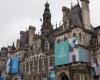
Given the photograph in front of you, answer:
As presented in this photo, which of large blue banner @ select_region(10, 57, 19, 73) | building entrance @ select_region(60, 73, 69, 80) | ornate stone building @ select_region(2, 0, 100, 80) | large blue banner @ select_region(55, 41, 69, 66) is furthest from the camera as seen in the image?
large blue banner @ select_region(10, 57, 19, 73)

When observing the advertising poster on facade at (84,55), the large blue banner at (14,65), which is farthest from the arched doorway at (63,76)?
the large blue banner at (14,65)

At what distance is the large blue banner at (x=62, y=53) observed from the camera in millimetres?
49775

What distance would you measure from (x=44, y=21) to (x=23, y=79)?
1542 cm

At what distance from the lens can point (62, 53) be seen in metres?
50.7

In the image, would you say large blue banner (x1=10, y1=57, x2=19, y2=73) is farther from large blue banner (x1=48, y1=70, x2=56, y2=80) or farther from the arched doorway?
the arched doorway

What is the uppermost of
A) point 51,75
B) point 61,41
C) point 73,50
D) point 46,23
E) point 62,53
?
point 46,23

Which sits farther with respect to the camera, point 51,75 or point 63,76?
point 51,75

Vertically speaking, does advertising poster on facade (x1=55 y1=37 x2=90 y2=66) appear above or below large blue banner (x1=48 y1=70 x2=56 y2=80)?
above

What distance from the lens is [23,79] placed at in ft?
208

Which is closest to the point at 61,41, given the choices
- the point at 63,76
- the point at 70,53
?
the point at 70,53

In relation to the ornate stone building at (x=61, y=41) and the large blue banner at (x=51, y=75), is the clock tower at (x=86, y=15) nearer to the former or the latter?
the ornate stone building at (x=61, y=41)

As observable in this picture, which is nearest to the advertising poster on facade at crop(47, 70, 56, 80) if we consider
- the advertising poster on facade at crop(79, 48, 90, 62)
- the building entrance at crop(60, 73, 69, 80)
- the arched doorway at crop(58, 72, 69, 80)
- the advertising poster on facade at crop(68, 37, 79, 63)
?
the arched doorway at crop(58, 72, 69, 80)

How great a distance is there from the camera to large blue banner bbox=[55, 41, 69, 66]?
4978 centimetres

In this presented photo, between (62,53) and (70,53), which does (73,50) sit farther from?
(62,53)
